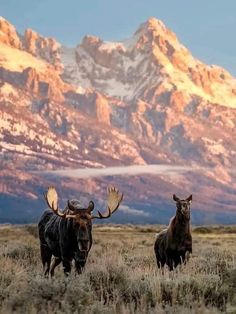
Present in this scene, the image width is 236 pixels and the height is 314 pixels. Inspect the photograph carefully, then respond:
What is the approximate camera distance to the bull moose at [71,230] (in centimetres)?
1563

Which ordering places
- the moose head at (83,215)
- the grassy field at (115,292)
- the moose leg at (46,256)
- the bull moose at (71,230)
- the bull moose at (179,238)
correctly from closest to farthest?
the grassy field at (115,292) → the moose head at (83,215) → the bull moose at (71,230) → the moose leg at (46,256) → the bull moose at (179,238)

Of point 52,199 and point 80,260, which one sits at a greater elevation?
point 52,199

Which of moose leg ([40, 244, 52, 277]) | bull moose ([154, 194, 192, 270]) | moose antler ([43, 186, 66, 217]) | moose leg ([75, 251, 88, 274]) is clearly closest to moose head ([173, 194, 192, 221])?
bull moose ([154, 194, 192, 270])

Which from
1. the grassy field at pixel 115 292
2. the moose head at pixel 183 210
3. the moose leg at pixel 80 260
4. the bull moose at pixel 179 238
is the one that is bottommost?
the grassy field at pixel 115 292

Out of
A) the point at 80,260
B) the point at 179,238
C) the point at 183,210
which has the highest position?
the point at 183,210

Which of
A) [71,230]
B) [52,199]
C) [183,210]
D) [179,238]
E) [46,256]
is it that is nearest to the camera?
[71,230]

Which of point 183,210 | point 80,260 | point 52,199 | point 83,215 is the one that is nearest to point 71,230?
point 83,215

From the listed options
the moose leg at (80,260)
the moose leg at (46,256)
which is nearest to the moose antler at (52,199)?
the moose leg at (80,260)

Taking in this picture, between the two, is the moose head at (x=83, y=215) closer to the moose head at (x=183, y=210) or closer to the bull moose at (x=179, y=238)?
the moose head at (x=183, y=210)

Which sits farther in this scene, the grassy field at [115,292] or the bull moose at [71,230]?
the bull moose at [71,230]

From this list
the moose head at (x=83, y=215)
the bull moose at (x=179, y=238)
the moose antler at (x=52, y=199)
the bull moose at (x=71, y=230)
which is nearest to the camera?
the moose head at (x=83, y=215)

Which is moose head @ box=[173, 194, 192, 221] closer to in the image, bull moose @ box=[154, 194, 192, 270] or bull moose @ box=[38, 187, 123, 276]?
bull moose @ box=[154, 194, 192, 270]

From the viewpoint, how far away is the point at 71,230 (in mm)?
16359

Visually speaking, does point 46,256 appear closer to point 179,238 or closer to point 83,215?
point 179,238
